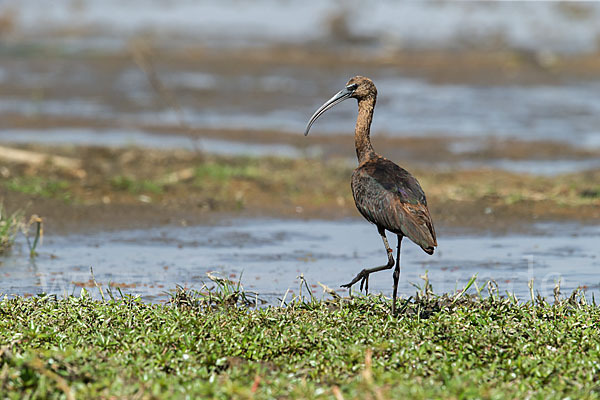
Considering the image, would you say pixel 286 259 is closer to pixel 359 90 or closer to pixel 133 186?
pixel 359 90

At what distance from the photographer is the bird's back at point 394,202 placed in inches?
251

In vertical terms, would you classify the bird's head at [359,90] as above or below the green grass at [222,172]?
above

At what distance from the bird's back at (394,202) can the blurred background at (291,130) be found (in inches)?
52.6

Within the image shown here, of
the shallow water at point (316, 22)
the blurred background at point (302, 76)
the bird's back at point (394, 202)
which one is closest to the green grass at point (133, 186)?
the blurred background at point (302, 76)

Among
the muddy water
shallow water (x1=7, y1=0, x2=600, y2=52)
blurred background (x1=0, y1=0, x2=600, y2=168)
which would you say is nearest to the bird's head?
the muddy water

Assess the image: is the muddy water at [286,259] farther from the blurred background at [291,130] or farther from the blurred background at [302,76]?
the blurred background at [302,76]

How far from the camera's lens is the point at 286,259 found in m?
9.08

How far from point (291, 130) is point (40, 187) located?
7465 mm

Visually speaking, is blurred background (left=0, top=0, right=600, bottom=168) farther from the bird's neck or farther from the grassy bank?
the grassy bank

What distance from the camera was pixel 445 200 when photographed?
11.5 m

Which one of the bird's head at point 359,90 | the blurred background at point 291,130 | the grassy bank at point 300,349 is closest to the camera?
the grassy bank at point 300,349

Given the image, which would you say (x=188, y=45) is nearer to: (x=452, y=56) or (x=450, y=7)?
(x=452, y=56)

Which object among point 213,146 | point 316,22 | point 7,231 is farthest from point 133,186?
point 316,22

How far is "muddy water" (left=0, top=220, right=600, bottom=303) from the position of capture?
7977 millimetres
